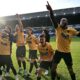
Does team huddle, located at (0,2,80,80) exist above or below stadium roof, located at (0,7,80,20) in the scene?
above

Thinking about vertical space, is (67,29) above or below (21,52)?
above

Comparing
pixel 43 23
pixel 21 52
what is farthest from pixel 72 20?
pixel 21 52

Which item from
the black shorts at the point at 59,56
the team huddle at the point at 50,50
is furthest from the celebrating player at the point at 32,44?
the black shorts at the point at 59,56

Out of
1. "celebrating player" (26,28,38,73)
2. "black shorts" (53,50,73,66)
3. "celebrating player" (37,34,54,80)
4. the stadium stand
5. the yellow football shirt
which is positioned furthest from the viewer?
the stadium stand

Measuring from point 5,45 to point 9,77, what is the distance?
1.76m

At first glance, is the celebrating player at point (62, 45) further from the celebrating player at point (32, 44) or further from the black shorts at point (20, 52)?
the black shorts at point (20, 52)

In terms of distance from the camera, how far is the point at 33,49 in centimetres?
1513

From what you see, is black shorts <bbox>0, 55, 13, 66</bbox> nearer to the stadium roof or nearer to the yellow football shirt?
the yellow football shirt

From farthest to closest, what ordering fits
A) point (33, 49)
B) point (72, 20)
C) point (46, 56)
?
point (72, 20), point (33, 49), point (46, 56)

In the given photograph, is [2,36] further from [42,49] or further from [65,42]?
[65,42]

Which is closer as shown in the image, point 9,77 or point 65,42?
point 65,42

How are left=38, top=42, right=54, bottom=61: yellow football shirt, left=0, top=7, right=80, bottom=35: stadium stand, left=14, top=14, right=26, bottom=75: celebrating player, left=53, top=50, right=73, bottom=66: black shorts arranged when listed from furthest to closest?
1. left=0, top=7, right=80, bottom=35: stadium stand
2. left=14, top=14, right=26, bottom=75: celebrating player
3. left=38, top=42, right=54, bottom=61: yellow football shirt
4. left=53, top=50, right=73, bottom=66: black shorts

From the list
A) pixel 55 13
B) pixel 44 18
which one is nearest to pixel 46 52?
pixel 55 13

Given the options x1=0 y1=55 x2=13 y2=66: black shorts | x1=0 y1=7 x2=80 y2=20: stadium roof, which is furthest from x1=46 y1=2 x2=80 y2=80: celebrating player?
x1=0 y1=7 x2=80 y2=20: stadium roof
